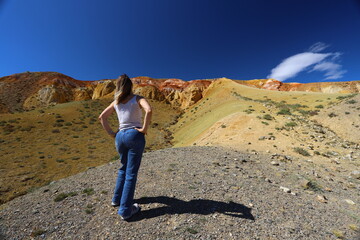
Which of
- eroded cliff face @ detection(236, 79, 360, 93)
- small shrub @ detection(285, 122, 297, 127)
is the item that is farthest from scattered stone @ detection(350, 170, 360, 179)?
eroded cliff face @ detection(236, 79, 360, 93)

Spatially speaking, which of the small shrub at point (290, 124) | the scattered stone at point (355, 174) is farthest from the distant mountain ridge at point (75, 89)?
the scattered stone at point (355, 174)

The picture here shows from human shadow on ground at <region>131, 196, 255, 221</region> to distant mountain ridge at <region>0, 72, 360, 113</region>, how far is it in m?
56.4

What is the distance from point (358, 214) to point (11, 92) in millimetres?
90867

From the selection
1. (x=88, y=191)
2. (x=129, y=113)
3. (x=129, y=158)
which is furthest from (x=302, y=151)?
(x=88, y=191)

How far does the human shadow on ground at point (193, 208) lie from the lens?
3.46 metres

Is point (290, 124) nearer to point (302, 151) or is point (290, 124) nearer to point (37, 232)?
point (302, 151)

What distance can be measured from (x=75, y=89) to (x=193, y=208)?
8083 cm

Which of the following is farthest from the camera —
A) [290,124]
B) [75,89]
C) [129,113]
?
[75,89]

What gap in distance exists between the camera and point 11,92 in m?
58.8

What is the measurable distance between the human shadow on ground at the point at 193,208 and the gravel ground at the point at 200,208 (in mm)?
23

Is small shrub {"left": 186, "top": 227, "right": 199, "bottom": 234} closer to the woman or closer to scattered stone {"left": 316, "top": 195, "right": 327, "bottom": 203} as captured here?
the woman

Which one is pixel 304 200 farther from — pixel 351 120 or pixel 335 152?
pixel 351 120

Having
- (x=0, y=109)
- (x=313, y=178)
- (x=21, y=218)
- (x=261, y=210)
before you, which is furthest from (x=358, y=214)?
(x=0, y=109)

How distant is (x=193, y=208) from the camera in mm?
3658
